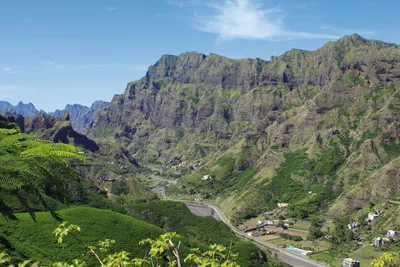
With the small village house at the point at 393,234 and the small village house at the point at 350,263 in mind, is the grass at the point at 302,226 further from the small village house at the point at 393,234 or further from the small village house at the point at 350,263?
the small village house at the point at 350,263

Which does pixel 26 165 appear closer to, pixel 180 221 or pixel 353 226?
pixel 180 221

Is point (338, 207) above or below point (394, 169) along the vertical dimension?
below

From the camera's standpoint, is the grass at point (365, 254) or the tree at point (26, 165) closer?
the tree at point (26, 165)

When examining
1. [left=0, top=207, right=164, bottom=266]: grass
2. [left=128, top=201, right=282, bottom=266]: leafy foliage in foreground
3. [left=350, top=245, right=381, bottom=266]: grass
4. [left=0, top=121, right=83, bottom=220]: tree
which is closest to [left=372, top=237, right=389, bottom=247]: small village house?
[left=350, top=245, right=381, bottom=266]: grass

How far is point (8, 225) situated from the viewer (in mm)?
79938

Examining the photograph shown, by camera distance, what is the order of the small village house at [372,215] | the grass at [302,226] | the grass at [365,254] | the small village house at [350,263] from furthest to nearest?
1. the grass at [302,226]
2. the small village house at [372,215]
3. the grass at [365,254]
4. the small village house at [350,263]

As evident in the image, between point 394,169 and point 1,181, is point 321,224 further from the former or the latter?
point 1,181

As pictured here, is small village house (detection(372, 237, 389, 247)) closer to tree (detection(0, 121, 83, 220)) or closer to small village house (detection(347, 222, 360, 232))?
small village house (detection(347, 222, 360, 232))

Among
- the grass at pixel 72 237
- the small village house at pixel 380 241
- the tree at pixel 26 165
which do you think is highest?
the tree at pixel 26 165

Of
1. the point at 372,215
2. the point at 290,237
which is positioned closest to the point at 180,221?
the point at 290,237

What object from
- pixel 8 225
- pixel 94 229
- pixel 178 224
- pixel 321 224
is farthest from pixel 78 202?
pixel 321 224

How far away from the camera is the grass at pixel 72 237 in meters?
76.2

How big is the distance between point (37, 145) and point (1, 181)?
10.6 ft

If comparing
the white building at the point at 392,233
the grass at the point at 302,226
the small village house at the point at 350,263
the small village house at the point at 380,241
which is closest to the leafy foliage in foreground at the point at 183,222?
the small village house at the point at 350,263
